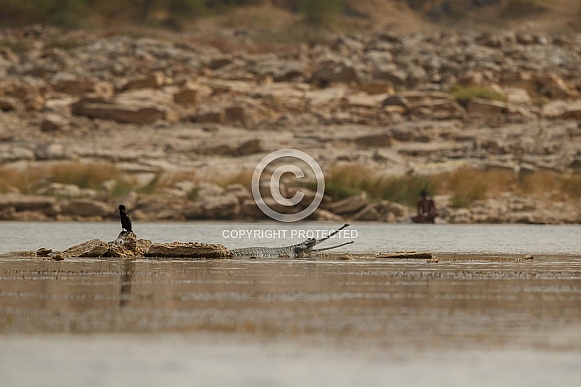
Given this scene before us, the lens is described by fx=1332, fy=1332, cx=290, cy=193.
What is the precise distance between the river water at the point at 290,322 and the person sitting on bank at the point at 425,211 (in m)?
13.8

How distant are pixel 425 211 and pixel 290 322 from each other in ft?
73.4

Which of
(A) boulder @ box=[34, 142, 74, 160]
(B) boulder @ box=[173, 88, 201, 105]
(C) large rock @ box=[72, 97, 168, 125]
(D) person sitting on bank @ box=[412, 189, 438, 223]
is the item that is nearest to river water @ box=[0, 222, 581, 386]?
(D) person sitting on bank @ box=[412, 189, 438, 223]

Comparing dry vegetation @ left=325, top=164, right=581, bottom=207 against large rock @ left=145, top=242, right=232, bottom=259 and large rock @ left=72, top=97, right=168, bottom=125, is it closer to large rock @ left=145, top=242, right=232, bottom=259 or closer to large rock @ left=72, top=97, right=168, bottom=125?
large rock @ left=72, top=97, right=168, bottom=125

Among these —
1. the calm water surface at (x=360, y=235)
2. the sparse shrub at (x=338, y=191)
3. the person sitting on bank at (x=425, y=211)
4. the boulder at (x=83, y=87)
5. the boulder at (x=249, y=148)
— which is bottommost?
the calm water surface at (x=360, y=235)

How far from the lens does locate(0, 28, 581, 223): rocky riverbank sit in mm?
34281

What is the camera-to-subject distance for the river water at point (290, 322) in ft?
26.0

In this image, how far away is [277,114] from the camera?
45344 millimetres

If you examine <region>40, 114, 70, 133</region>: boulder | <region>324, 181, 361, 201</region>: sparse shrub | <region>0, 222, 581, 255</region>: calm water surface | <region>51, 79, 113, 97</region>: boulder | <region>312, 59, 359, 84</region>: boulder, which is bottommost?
<region>0, 222, 581, 255</region>: calm water surface

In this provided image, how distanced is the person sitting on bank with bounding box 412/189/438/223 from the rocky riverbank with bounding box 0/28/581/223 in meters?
1.05

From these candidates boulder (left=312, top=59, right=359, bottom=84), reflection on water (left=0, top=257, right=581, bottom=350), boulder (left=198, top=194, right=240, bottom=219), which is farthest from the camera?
boulder (left=312, top=59, right=359, bottom=84)

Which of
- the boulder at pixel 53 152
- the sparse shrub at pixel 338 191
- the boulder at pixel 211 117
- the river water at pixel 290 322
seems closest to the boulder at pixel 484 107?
the boulder at pixel 211 117

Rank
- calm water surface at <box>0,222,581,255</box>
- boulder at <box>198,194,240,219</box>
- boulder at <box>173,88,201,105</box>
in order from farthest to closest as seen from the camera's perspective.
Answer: boulder at <box>173,88,201,105</box> < boulder at <box>198,194,240,219</box> < calm water surface at <box>0,222,581,255</box>

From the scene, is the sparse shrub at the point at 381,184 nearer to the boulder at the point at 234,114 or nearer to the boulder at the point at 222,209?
the boulder at the point at 222,209

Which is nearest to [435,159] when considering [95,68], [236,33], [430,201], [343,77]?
[430,201]
